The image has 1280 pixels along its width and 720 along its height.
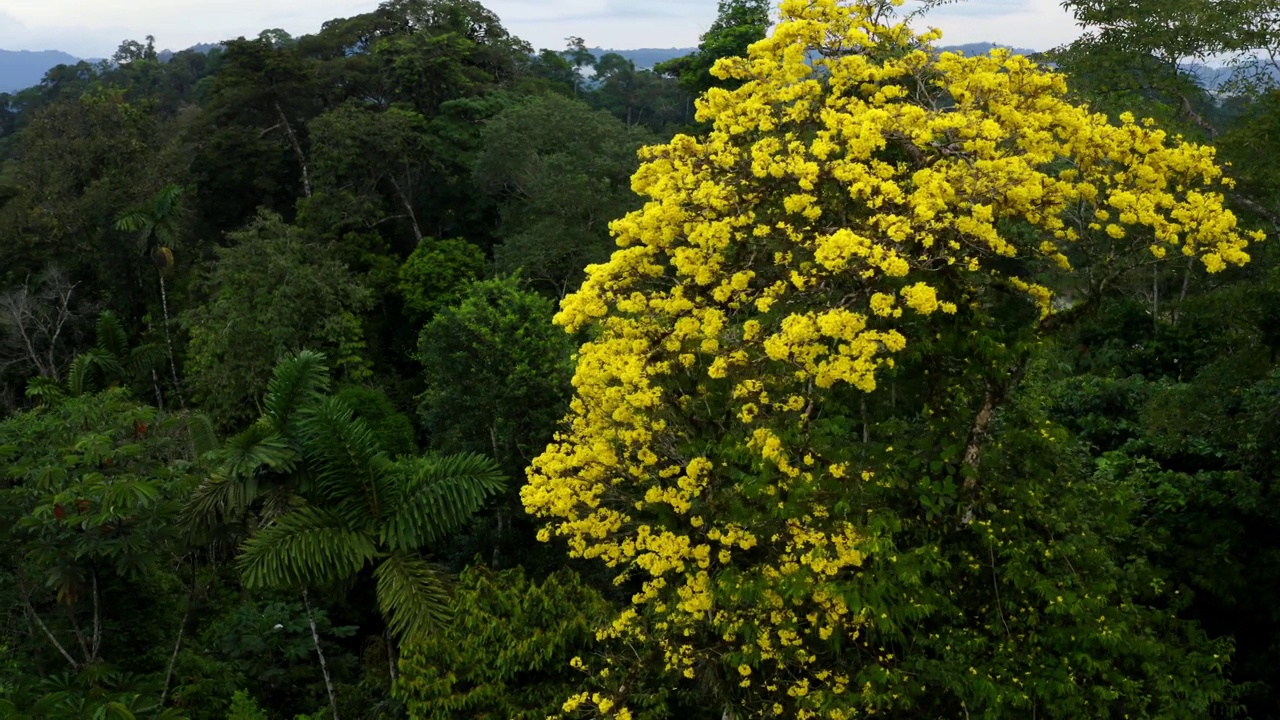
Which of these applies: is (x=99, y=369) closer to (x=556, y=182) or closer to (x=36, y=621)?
(x=556, y=182)

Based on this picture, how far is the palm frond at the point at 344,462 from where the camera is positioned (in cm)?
940

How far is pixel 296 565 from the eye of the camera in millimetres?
8914

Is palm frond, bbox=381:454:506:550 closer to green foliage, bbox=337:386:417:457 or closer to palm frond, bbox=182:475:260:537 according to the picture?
palm frond, bbox=182:475:260:537

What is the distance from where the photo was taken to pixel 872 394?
7.39 metres

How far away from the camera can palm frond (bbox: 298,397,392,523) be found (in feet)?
30.8

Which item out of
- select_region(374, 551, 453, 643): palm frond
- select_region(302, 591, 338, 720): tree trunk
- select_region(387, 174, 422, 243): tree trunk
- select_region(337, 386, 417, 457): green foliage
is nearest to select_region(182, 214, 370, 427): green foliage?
select_region(337, 386, 417, 457): green foliage

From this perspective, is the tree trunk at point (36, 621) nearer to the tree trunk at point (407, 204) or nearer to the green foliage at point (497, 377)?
the green foliage at point (497, 377)

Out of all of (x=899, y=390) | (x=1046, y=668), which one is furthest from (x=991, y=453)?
(x=1046, y=668)

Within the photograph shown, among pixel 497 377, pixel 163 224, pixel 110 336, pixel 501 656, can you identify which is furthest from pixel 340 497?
pixel 163 224

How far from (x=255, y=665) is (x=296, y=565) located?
1.92 meters

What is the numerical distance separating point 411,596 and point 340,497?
1.40m

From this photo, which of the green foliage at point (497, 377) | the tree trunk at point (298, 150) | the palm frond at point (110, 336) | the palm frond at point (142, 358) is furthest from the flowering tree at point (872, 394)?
the tree trunk at point (298, 150)

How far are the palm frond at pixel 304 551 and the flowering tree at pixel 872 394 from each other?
3.28 m

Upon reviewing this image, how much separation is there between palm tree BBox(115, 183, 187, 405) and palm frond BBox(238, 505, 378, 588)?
559 inches
